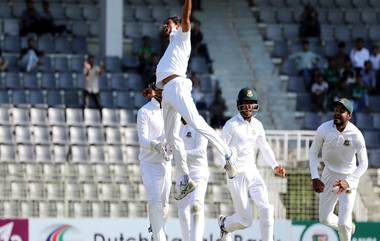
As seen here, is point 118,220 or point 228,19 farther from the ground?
point 228,19

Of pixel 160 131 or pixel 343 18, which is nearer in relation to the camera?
pixel 160 131

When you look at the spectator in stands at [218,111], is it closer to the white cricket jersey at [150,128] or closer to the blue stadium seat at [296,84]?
the blue stadium seat at [296,84]

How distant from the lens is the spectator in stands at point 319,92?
31.7 metres

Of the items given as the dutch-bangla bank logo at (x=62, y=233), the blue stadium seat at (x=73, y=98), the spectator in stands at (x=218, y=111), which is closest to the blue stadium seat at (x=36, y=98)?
the blue stadium seat at (x=73, y=98)

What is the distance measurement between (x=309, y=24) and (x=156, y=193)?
14.4 m

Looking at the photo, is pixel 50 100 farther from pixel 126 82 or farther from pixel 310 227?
pixel 310 227

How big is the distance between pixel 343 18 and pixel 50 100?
774cm

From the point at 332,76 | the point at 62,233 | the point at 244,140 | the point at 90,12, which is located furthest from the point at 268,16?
the point at 244,140

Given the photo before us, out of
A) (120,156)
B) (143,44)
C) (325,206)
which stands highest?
(143,44)

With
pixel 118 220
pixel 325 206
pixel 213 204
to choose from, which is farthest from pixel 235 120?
pixel 213 204

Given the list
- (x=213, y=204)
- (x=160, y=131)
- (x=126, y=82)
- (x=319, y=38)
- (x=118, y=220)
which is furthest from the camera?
(x=319, y=38)

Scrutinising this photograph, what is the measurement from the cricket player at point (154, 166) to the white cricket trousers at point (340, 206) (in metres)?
2.15

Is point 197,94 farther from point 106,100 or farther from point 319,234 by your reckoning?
point 319,234

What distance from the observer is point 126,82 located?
31.4 m
